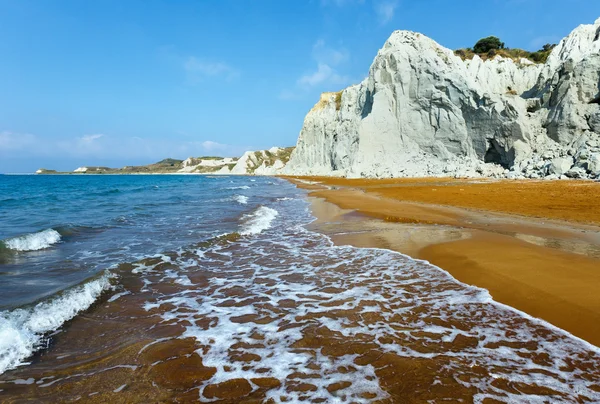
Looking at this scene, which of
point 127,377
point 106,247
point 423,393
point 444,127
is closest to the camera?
point 423,393

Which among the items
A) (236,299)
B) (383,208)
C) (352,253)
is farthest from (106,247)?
(383,208)

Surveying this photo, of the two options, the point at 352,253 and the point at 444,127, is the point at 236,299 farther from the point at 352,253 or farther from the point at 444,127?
the point at 444,127

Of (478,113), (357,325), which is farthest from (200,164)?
(357,325)

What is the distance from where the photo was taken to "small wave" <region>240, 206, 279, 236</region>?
41.4 feet

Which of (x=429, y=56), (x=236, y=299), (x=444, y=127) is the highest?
(x=429, y=56)

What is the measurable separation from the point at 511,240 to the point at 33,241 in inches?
584

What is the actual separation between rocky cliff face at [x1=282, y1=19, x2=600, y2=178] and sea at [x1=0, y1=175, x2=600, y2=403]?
28504mm

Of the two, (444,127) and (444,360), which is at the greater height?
(444,127)

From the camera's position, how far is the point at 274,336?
4.50m

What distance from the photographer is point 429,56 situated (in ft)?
143

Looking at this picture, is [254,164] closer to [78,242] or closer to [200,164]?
[200,164]

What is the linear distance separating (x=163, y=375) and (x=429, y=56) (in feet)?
162

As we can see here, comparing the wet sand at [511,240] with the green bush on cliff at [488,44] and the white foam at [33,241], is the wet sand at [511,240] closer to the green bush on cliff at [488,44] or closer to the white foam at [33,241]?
the white foam at [33,241]

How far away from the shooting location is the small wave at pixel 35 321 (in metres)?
4.14
